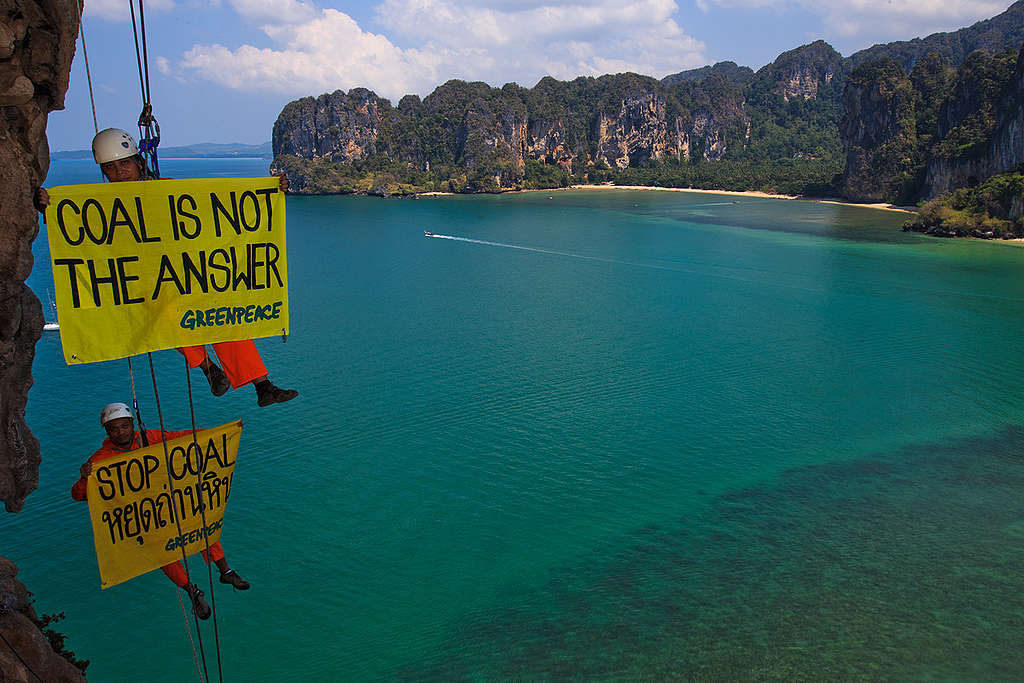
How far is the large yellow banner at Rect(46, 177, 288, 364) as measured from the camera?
3914 mm

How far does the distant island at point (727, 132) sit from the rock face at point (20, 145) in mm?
57325

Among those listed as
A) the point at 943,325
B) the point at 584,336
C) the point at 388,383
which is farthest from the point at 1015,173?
the point at 388,383

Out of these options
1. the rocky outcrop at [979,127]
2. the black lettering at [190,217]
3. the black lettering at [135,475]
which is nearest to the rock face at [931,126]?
the rocky outcrop at [979,127]

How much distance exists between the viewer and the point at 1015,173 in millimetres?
49719

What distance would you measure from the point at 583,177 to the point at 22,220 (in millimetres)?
127862

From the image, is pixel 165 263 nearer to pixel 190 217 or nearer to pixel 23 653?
pixel 190 217

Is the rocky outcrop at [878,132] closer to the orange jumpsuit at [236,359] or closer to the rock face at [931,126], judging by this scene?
the rock face at [931,126]

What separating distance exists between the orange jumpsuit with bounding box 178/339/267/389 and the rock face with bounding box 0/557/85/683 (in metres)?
2.27

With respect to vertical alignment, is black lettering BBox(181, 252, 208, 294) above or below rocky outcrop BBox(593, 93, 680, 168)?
below

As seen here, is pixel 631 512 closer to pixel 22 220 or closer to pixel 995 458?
pixel 995 458

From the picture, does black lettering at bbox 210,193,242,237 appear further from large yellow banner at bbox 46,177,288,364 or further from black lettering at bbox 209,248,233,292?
black lettering at bbox 209,248,233,292

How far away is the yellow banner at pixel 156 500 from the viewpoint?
14.6 feet

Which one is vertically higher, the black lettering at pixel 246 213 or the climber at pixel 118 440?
the black lettering at pixel 246 213

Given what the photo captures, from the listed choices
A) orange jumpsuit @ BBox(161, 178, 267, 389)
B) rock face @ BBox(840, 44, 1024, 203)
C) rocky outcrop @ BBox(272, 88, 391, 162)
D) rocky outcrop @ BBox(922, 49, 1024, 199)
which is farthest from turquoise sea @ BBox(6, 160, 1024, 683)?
rocky outcrop @ BBox(272, 88, 391, 162)
